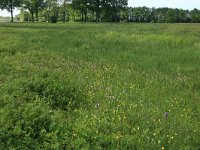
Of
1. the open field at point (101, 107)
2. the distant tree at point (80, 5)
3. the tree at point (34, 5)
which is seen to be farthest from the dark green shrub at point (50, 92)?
the tree at point (34, 5)

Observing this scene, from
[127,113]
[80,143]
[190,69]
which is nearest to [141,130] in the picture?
[127,113]

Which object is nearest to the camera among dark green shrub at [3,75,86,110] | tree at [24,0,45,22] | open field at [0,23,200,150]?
open field at [0,23,200,150]

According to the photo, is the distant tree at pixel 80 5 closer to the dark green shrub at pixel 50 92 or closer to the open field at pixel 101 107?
the open field at pixel 101 107

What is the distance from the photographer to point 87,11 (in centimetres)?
10800

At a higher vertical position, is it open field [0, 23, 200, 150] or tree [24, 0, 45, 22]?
tree [24, 0, 45, 22]

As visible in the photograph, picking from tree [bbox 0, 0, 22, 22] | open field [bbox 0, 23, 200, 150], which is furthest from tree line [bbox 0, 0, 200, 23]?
open field [bbox 0, 23, 200, 150]

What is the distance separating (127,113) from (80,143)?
76.3 inches

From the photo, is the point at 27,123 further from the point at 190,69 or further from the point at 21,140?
the point at 190,69

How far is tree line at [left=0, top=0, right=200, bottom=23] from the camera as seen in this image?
101 m

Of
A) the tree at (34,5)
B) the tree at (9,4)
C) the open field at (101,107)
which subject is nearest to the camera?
the open field at (101,107)

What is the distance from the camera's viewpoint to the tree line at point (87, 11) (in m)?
101

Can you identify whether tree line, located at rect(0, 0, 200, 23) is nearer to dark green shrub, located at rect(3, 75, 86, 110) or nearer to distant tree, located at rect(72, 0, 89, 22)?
distant tree, located at rect(72, 0, 89, 22)

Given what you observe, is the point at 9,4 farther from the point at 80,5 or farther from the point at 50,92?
the point at 50,92

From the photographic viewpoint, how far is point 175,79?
12.0m
